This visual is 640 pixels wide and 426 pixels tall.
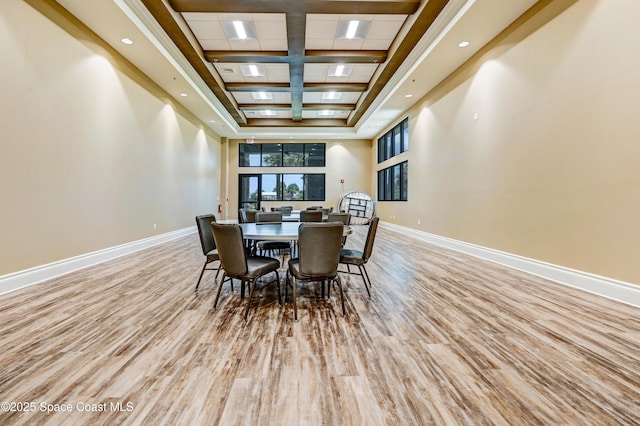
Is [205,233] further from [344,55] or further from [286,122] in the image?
[286,122]

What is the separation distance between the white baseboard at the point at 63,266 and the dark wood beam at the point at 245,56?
4.31 meters

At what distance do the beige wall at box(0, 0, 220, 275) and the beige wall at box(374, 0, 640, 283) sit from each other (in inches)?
261

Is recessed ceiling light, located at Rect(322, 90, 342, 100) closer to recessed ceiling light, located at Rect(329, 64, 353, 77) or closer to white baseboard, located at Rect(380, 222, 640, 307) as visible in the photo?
recessed ceiling light, located at Rect(329, 64, 353, 77)

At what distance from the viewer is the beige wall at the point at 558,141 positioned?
2875mm

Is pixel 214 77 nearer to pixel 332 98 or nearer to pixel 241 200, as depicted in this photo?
pixel 332 98

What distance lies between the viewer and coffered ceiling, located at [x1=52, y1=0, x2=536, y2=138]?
14.0 ft

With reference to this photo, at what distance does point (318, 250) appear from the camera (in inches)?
93.4

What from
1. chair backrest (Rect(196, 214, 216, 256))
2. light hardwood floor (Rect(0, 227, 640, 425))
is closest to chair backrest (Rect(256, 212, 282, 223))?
chair backrest (Rect(196, 214, 216, 256))

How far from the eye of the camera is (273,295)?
3125mm

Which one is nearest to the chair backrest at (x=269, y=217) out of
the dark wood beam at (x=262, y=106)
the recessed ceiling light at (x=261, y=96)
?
the recessed ceiling light at (x=261, y=96)

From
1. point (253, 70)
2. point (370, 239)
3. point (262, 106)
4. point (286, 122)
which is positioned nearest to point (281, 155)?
point (286, 122)

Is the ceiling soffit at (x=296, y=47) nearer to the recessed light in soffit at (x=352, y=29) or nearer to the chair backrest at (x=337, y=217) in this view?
the recessed light in soffit at (x=352, y=29)

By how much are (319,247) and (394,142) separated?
8.64 metres

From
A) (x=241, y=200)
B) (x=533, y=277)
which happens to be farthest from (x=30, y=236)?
(x=241, y=200)
